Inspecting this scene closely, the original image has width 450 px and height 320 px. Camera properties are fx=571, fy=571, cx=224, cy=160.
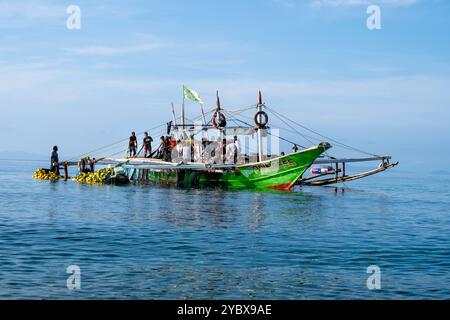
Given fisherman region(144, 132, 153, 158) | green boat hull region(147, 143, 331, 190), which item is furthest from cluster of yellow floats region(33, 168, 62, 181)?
green boat hull region(147, 143, 331, 190)

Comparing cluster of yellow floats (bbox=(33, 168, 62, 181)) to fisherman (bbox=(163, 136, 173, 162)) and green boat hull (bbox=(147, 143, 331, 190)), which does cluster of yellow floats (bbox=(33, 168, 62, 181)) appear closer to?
fisherman (bbox=(163, 136, 173, 162))

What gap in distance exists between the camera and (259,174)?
49.9 meters

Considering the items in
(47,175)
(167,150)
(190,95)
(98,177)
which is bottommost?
(98,177)

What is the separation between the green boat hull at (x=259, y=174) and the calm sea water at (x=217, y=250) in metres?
11.4

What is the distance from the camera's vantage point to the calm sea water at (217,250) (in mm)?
14504

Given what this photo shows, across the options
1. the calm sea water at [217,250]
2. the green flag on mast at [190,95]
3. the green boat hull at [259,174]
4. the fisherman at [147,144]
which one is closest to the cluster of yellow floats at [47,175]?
the fisherman at [147,144]

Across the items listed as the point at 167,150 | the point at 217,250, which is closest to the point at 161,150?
the point at 167,150

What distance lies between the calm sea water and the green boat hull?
11.4m

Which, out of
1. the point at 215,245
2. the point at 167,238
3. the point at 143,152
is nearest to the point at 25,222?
the point at 167,238

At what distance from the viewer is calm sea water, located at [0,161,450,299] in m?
14.5

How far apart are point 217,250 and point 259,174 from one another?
30.1 m

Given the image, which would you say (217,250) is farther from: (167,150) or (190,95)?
(167,150)

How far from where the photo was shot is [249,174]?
5028 centimetres
